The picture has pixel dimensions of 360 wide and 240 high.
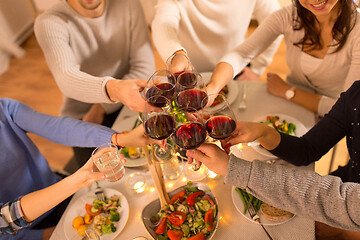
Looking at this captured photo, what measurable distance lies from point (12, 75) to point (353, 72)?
13.0ft

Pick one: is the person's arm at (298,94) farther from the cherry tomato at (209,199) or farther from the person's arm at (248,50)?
the cherry tomato at (209,199)

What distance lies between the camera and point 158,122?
1018 mm

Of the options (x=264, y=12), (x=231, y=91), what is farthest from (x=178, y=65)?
(x=264, y=12)

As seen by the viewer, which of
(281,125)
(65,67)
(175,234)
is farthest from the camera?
(65,67)

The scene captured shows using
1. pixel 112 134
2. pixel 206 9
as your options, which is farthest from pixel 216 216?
pixel 206 9

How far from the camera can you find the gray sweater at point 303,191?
0.92 m

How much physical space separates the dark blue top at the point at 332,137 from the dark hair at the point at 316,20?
0.35m

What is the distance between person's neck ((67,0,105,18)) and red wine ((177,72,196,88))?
0.91 metres

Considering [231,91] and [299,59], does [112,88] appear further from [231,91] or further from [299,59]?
[299,59]

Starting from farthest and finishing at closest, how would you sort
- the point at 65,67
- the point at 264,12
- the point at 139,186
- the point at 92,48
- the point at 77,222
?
the point at 264,12 < the point at 92,48 < the point at 65,67 < the point at 139,186 < the point at 77,222

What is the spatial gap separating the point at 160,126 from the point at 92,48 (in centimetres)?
111

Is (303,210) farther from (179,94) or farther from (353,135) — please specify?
(179,94)

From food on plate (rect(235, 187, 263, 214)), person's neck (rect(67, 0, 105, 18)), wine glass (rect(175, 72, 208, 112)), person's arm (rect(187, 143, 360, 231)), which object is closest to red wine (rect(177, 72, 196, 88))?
wine glass (rect(175, 72, 208, 112))

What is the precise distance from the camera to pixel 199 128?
98 cm
